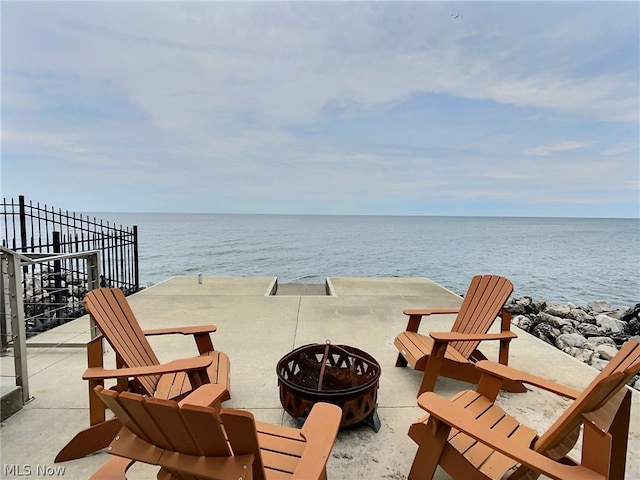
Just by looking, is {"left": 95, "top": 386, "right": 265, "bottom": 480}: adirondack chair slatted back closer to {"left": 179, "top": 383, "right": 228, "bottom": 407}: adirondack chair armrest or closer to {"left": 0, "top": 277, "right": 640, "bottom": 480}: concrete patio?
{"left": 179, "top": 383, "right": 228, "bottom": 407}: adirondack chair armrest

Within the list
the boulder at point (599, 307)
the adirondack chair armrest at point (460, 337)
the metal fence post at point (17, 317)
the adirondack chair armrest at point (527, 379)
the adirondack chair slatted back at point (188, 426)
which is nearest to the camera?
the adirondack chair slatted back at point (188, 426)

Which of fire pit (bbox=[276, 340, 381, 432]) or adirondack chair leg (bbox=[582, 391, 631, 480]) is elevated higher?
adirondack chair leg (bbox=[582, 391, 631, 480])

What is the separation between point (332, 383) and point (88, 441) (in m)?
1.57

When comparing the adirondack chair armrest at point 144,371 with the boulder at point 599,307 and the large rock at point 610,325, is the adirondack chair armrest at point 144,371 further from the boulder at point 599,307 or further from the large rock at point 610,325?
the boulder at point 599,307

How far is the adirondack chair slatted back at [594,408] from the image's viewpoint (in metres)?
1.28

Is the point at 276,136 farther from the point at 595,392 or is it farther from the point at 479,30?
Answer: the point at 595,392

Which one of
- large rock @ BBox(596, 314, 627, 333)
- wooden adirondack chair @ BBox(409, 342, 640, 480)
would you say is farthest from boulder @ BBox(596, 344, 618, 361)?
wooden adirondack chair @ BBox(409, 342, 640, 480)

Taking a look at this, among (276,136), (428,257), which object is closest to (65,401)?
Result: (428,257)

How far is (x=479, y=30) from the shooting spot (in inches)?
350

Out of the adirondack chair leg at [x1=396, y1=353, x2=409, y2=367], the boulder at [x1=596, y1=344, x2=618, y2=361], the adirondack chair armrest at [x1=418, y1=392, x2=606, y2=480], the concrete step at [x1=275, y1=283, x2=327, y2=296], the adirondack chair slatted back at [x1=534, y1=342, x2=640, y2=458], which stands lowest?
the concrete step at [x1=275, y1=283, x2=327, y2=296]

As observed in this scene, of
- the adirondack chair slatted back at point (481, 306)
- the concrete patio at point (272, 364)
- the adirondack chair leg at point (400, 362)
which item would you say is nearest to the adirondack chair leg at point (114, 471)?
the concrete patio at point (272, 364)

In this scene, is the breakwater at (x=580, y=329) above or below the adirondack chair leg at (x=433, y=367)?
below

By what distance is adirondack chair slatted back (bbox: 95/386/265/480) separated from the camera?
979 millimetres

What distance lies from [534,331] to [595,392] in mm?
5093
